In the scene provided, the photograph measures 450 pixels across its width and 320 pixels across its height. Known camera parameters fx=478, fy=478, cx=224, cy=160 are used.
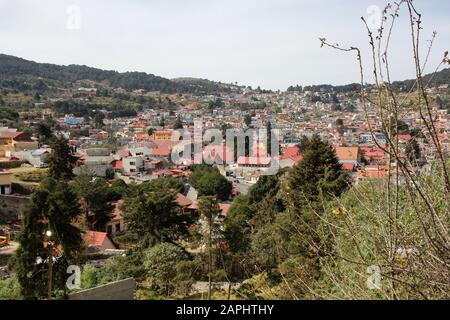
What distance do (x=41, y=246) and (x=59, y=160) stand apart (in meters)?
12.3

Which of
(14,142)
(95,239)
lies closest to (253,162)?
(14,142)

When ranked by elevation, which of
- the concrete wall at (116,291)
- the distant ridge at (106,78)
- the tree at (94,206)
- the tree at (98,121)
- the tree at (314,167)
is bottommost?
the tree at (94,206)

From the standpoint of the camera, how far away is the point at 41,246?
21.6 ft

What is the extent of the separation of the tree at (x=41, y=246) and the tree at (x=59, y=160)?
11.8 m

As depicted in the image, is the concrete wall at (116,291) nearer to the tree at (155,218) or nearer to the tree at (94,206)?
the tree at (155,218)

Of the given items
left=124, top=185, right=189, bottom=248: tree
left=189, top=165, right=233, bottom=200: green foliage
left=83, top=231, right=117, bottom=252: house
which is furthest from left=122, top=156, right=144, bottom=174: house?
left=124, top=185, right=189, bottom=248: tree

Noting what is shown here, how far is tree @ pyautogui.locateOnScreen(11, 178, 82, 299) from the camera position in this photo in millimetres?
6461

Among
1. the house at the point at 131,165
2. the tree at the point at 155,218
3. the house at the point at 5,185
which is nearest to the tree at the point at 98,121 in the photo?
the house at the point at 131,165

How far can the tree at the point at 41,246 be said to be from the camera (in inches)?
254

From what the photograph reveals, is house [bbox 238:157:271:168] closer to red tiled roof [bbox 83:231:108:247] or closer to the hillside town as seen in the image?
the hillside town

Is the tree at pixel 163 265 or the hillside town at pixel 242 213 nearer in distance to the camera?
the hillside town at pixel 242 213
